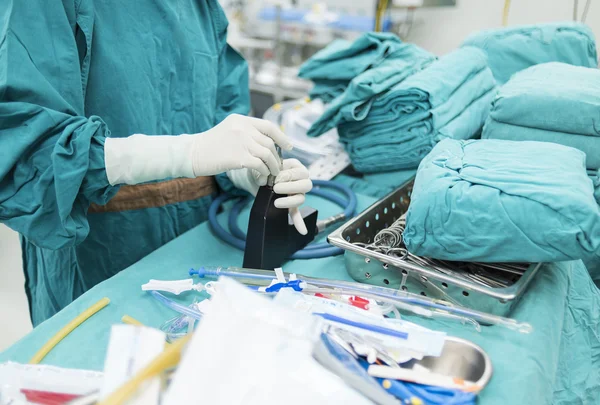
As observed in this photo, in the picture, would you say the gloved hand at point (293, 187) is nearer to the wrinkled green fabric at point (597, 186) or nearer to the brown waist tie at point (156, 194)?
the brown waist tie at point (156, 194)

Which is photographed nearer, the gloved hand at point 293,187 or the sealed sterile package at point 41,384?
the sealed sterile package at point 41,384

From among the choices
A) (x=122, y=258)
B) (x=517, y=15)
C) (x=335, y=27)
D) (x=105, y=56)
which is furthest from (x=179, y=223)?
(x=517, y=15)

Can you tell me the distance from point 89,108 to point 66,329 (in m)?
0.48

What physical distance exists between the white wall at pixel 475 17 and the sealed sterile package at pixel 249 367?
2364 mm

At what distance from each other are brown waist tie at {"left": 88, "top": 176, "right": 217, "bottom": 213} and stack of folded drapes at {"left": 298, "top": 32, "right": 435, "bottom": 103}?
1.55 ft

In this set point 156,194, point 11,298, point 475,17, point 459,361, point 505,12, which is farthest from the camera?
point 475,17

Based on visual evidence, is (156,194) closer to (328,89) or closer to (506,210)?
(328,89)

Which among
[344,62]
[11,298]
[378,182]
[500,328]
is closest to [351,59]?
[344,62]

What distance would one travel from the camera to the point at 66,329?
653mm

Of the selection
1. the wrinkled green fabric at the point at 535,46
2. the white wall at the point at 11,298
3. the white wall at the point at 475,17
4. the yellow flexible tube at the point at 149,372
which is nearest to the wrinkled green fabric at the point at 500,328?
the yellow flexible tube at the point at 149,372

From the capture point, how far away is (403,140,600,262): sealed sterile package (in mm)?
→ 641

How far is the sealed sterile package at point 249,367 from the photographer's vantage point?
1.29 ft

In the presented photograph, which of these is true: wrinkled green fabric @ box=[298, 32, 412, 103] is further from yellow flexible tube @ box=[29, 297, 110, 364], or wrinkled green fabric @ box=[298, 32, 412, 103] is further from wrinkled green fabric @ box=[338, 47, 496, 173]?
yellow flexible tube @ box=[29, 297, 110, 364]

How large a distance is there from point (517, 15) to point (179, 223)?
212cm
